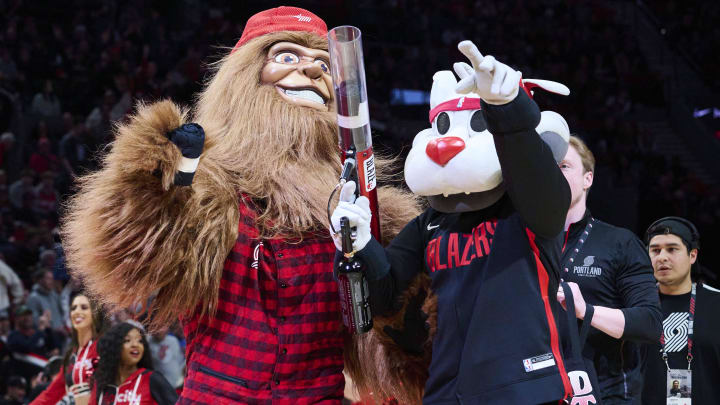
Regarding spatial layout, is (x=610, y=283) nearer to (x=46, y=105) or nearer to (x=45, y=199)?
(x=45, y=199)

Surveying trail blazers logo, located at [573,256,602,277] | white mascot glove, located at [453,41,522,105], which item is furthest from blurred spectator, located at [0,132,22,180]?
white mascot glove, located at [453,41,522,105]

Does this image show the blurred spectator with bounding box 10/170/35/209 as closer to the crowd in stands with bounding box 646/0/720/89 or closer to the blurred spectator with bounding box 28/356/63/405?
the blurred spectator with bounding box 28/356/63/405

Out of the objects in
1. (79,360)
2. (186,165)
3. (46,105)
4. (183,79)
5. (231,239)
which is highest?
(183,79)

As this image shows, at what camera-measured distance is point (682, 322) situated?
382cm

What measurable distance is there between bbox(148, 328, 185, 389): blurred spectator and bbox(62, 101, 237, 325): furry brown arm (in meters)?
4.23

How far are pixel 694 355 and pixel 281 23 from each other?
94.6 inches

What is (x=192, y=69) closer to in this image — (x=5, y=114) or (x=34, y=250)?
(x=5, y=114)

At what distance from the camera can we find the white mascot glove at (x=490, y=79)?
1.75 meters

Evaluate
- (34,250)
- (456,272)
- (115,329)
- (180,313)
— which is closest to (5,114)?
(34,250)

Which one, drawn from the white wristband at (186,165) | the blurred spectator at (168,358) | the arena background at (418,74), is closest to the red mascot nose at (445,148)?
the white wristband at (186,165)

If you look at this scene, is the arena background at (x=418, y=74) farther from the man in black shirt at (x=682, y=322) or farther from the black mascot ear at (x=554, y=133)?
the black mascot ear at (x=554, y=133)

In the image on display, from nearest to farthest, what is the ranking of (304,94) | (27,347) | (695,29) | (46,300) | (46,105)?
(304,94)
(27,347)
(46,300)
(46,105)
(695,29)

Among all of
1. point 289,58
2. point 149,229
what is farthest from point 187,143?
point 289,58

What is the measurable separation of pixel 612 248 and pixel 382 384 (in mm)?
1016
